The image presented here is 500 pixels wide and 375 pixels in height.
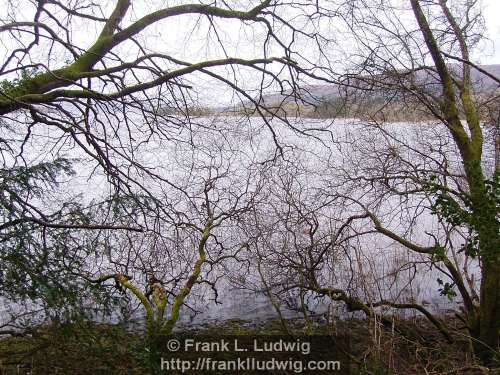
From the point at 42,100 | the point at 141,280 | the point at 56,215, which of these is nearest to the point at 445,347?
the point at 141,280

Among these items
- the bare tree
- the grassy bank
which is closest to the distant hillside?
the bare tree

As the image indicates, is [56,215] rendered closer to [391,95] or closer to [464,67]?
[391,95]

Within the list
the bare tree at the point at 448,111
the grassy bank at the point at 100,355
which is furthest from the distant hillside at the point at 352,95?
the grassy bank at the point at 100,355

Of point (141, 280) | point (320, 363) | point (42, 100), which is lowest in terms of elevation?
point (320, 363)

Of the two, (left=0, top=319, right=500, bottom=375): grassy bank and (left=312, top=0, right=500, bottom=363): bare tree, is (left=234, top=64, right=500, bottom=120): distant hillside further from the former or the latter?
(left=0, top=319, right=500, bottom=375): grassy bank

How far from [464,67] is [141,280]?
20.5 feet

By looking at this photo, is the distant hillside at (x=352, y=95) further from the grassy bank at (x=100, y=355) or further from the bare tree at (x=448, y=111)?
the grassy bank at (x=100, y=355)

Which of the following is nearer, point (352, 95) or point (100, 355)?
point (100, 355)

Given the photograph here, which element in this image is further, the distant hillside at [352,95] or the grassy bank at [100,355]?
the distant hillside at [352,95]

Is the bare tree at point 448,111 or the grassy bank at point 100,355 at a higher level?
the bare tree at point 448,111

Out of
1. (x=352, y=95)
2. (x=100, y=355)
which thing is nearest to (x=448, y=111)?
(x=352, y=95)

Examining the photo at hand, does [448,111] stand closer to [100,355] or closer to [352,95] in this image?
[352,95]

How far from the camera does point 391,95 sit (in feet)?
23.0

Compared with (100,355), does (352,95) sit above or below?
above
